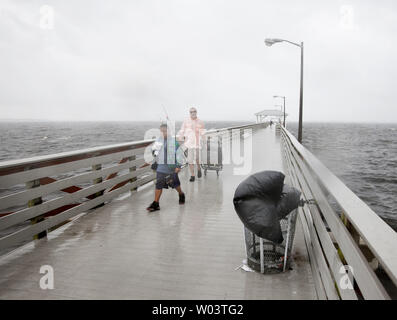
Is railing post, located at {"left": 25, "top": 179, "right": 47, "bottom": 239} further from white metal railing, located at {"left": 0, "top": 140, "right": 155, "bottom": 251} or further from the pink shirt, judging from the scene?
the pink shirt

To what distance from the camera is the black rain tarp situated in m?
2.98

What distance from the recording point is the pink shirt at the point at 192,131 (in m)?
8.16

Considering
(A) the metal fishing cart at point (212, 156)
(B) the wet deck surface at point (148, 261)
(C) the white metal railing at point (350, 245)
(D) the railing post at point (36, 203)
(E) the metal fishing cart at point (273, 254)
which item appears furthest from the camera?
(A) the metal fishing cart at point (212, 156)

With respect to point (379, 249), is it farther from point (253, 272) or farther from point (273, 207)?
point (253, 272)

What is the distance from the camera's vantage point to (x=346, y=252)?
2.07m

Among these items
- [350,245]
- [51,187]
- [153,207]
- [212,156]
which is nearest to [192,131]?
[212,156]

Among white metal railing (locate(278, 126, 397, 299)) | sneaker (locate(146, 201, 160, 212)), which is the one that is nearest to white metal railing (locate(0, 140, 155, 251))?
sneaker (locate(146, 201, 160, 212))

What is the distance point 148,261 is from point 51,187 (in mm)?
2020

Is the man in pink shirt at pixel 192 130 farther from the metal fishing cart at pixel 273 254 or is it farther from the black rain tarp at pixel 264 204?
the black rain tarp at pixel 264 204

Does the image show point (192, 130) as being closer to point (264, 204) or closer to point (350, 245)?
point (264, 204)

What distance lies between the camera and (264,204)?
301 centimetres

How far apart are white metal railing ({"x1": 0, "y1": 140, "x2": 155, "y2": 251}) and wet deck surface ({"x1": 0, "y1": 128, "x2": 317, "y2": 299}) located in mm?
231

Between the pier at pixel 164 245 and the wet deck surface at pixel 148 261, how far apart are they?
1 centimetres

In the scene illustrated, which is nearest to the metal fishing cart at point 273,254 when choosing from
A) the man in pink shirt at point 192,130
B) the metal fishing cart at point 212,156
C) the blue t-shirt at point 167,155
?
the blue t-shirt at point 167,155
